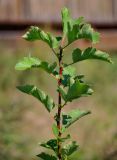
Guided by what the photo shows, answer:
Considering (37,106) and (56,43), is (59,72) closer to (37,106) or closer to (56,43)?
(56,43)

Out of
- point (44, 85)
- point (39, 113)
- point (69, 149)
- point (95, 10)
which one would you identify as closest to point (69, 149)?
point (69, 149)

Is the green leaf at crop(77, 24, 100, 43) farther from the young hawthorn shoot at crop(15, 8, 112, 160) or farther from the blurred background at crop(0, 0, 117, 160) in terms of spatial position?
the blurred background at crop(0, 0, 117, 160)

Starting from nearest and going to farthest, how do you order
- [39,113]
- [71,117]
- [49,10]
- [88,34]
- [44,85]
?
[88,34], [71,117], [39,113], [44,85], [49,10]

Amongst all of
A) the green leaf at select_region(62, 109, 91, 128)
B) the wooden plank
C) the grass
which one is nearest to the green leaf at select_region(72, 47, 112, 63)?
the green leaf at select_region(62, 109, 91, 128)

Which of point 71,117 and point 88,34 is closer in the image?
point 88,34

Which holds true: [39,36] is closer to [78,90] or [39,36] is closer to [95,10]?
[78,90]

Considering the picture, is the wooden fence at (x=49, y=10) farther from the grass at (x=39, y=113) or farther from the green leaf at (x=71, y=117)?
the green leaf at (x=71, y=117)

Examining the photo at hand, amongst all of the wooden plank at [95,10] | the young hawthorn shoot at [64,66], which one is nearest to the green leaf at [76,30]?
the young hawthorn shoot at [64,66]

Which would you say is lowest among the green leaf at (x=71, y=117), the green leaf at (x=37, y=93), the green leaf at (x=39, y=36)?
the green leaf at (x=71, y=117)
